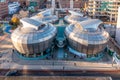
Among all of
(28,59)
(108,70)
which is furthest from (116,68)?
(28,59)

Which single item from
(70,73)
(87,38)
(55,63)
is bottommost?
(70,73)

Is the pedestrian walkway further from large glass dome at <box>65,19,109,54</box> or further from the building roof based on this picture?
the building roof

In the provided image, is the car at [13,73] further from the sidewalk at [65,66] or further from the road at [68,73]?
the sidewalk at [65,66]

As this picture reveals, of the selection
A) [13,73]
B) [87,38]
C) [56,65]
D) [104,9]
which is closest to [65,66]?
[56,65]

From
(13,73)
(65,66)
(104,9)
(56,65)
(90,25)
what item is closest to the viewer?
(13,73)

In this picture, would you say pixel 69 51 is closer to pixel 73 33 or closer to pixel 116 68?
pixel 73 33

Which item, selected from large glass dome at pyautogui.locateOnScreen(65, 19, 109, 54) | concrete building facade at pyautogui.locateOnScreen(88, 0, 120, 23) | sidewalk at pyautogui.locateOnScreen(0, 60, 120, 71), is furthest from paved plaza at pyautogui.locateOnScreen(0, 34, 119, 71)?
concrete building facade at pyautogui.locateOnScreen(88, 0, 120, 23)

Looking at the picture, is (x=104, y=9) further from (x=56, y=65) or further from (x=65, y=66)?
(x=56, y=65)

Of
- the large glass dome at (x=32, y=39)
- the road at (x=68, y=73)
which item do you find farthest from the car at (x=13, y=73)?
the large glass dome at (x=32, y=39)
